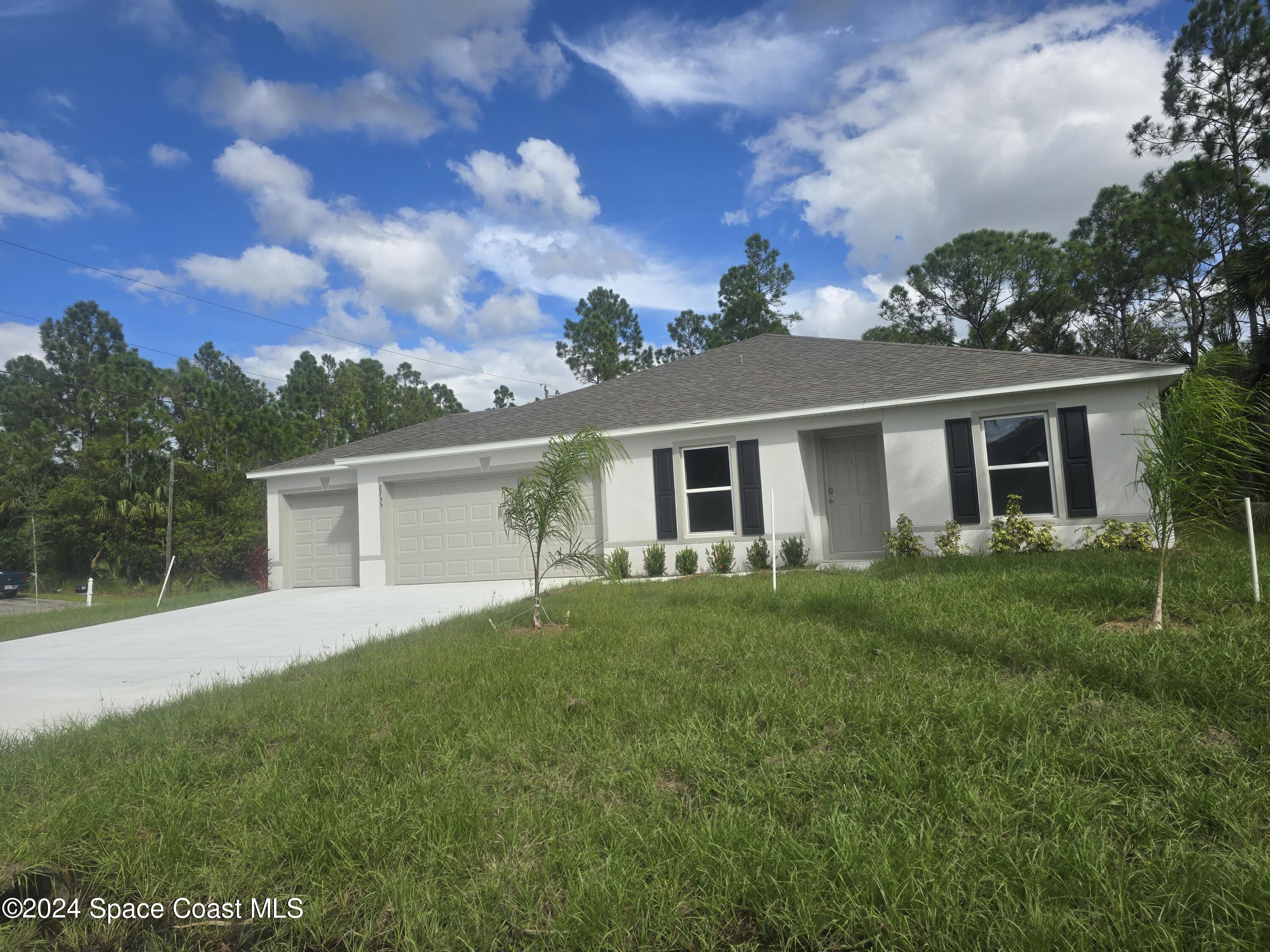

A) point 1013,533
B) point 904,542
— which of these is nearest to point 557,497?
point 904,542

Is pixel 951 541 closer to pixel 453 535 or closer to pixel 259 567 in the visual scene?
pixel 453 535

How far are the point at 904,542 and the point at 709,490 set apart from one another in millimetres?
3650

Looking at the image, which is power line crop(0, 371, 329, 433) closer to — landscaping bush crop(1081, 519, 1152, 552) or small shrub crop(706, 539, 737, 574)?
small shrub crop(706, 539, 737, 574)

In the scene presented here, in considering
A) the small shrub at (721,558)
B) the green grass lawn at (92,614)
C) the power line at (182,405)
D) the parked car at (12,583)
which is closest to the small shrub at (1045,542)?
the small shrub at (721,558)

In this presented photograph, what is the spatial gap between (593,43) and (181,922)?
12.7 meters

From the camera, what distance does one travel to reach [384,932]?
257 cm

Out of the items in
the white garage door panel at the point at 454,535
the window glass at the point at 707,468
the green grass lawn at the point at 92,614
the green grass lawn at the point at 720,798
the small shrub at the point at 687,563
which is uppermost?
the window glass at the point at 707,468

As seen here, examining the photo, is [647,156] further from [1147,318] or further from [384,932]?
[1147,318]

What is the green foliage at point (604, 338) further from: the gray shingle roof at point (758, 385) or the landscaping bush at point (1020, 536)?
the landscaping bush at point (1020, 536)

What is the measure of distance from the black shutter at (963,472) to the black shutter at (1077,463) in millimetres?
1297

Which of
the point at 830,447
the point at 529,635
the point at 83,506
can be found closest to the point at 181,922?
the point at 529,635

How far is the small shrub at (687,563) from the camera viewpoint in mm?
12859

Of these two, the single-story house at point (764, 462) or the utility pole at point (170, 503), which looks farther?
the utility pole at point (170, 503)

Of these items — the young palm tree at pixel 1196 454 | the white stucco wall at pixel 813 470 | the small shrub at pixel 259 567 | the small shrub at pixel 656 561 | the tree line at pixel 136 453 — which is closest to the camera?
the young palm tree at pixel 1196 454
